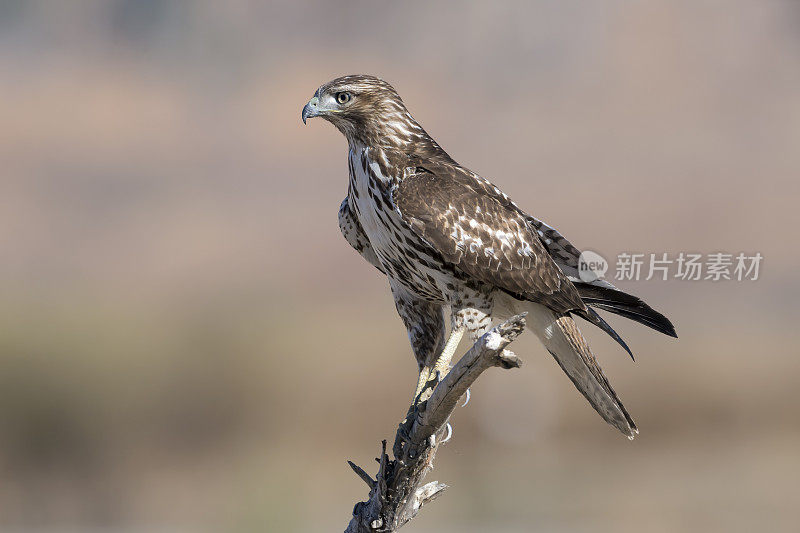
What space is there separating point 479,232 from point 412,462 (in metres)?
1.31

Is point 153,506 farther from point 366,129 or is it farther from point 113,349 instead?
point 366,129

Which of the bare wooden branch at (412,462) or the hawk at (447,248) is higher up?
the hawk at (447,248)

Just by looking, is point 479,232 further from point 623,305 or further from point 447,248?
point 623,305

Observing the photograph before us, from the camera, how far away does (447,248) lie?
225 inches

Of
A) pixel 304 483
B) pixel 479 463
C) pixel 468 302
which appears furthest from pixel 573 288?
pixel 479 463

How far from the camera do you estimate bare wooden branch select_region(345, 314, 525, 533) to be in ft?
17.2

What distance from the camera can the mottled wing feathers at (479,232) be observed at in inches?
225

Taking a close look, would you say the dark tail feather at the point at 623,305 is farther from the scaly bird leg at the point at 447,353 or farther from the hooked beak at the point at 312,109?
the hooked beak at the point at 312,109

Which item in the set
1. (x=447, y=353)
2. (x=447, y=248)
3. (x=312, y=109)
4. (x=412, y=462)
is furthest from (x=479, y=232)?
(x=412, y=462)

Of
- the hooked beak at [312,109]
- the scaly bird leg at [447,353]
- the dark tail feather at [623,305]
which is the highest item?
the hooked beak at [312,109]

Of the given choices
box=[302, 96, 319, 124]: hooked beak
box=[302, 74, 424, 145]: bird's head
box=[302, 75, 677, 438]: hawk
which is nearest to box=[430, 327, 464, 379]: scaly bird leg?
box=[302, 75, 677, 438]: hawk

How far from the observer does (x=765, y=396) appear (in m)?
19.4

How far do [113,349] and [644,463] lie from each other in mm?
9932

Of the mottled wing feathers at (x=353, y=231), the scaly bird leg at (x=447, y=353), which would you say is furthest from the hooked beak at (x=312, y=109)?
the scaly bird leg at (x=447, y=353)
